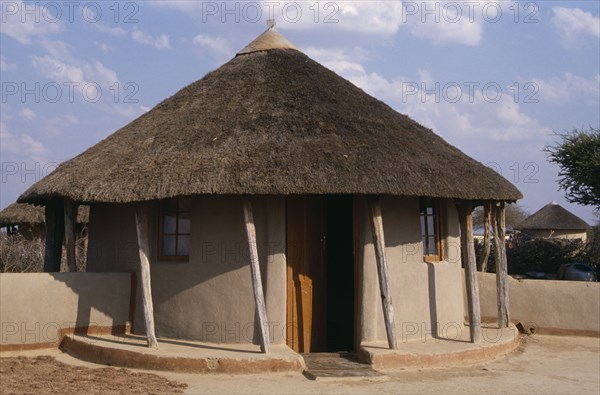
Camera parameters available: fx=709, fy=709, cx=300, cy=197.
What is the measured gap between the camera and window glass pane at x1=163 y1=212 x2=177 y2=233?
10.6m

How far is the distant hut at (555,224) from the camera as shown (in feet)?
110

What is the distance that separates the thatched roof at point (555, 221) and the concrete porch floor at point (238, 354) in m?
24.2

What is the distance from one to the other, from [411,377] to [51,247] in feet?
23.5

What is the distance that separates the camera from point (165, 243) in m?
10.7

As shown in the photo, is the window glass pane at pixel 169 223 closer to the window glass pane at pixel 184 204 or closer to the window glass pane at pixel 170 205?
the window glass pane at pixel 170 205

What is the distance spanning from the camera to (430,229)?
37.6ft

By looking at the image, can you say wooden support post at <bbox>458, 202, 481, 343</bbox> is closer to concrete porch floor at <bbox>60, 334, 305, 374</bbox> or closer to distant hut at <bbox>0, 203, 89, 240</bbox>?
concrete porch floor at <bbox>60, 334, 305, 374</bbox>

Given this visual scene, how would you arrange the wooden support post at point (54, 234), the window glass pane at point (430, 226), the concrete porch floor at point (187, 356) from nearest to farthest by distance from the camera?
the concrete porch floor at point (187, 356) < the window glass pane at point (430, 226) < the wooden support post at point (54, 234)

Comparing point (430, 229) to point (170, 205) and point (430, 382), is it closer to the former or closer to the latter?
point (430, 382)

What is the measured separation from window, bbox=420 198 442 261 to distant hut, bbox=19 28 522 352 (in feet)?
0.07

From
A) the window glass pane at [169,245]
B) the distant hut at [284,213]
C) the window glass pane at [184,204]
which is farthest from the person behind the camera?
the window glass pane at [169,245]

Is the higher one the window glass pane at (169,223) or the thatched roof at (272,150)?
the thatched roof at (272,150)

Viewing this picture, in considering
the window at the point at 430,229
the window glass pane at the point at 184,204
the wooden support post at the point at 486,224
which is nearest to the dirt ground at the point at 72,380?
Answer: the window glass pane at the point at 184,204

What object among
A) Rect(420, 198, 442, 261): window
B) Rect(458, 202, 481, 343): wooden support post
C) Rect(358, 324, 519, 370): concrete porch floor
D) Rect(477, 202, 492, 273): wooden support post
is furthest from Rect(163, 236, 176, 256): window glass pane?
Rect(477, 202, 492, 273): wooden support post
